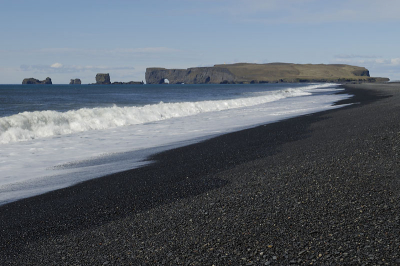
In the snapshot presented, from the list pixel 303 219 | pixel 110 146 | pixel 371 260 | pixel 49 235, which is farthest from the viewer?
pixel 110 146

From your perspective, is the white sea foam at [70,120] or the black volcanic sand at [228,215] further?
the white sea foam at [70,120]

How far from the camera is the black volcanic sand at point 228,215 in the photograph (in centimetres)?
376

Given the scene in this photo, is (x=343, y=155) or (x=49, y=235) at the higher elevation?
(x=343, y=155)

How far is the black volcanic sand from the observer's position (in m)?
3.76

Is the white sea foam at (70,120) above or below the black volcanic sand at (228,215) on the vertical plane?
above

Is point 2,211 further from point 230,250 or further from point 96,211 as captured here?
point 230,250

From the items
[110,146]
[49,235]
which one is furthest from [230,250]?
[110,146]

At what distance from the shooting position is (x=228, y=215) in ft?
15.6

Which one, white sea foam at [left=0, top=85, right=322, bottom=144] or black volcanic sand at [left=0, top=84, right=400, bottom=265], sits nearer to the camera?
black volcanic sand at [left=0, top=84, right=400, bottom=265]

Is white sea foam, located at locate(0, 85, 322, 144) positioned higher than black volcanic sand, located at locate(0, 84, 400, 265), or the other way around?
white sea foam, located at locate(0, 85, 322, 144)

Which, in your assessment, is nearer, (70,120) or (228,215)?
(228,215)

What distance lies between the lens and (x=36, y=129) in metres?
15.9

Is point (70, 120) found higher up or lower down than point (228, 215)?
higher up

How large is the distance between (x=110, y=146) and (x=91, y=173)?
399cm
